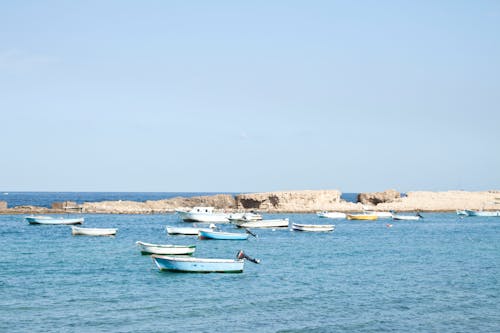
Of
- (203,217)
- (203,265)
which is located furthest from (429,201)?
(203,265)

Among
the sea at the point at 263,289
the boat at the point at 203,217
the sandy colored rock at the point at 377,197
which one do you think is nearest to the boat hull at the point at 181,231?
the sea at the point at 263,289

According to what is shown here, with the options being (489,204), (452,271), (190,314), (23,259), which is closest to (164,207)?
(489,204)

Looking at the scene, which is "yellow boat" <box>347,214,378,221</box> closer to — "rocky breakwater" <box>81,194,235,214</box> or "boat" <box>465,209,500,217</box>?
"boat" <box>465,209,500,217</box>

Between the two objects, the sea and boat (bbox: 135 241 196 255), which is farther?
boat (bbox: 135 241 196 255)

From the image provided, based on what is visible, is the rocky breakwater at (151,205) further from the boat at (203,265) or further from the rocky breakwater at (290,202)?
the boat at (203,265)

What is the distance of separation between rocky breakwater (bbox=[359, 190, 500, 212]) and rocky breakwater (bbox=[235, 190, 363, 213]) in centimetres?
650

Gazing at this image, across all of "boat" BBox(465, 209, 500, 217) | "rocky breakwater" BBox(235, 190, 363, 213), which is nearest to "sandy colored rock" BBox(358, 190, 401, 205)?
"rocky breakwater" BBox(235, 190, 363, 213)

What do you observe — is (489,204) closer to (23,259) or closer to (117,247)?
(117,247)

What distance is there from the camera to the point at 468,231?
277 feet

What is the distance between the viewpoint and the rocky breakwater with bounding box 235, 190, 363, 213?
127062 millimetres

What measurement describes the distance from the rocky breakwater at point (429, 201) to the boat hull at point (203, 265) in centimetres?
8885

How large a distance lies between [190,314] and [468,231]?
61343mm

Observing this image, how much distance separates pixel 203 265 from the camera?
138ft

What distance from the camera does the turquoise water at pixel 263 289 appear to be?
93.5ft
